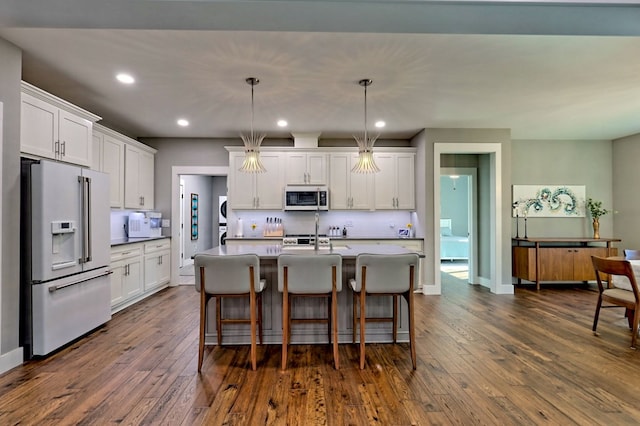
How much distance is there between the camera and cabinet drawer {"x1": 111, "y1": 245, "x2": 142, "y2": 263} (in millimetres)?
4324

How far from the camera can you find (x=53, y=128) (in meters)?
3.25

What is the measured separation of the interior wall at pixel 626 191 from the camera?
6.00 metres

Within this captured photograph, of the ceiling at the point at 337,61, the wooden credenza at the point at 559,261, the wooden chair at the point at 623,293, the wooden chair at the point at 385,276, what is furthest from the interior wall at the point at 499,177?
the wooden chair at the point at 385,276

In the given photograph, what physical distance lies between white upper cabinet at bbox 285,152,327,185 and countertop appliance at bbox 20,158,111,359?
2953 mm

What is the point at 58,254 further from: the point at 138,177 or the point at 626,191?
the point at 626,191

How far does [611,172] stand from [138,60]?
797cm

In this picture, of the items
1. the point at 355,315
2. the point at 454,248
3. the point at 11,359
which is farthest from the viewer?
the point at 454,248

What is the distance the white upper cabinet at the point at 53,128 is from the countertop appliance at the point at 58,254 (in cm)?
20

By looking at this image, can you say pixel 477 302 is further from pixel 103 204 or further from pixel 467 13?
pixel 103 204

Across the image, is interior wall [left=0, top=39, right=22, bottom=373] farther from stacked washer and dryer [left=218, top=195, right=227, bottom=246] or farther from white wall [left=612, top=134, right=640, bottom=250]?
white wall [left=612, top=134, right=640, bottom=250]

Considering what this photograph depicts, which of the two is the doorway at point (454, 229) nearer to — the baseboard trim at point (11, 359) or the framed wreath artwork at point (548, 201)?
the framed wreath artwork at point (548, 201)

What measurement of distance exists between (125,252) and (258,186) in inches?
89.7

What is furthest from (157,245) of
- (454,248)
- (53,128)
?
(454,248)

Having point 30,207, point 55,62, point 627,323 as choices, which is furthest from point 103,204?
point 627,323
